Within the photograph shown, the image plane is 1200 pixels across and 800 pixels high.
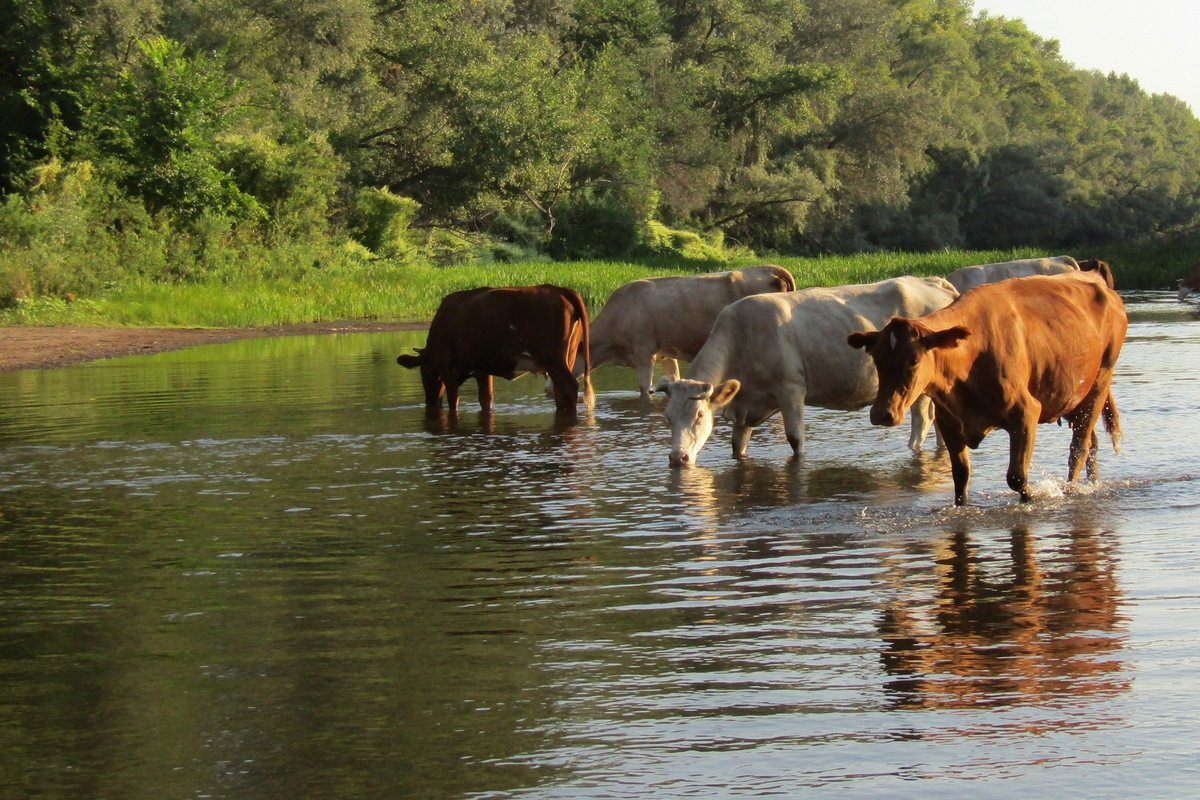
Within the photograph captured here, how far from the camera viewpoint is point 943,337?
28.6 ft

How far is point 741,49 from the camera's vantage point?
239 ft

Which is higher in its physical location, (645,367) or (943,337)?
(943,337)

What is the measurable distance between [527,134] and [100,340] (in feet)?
85.1

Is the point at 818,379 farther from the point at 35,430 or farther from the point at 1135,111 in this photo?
the point at 1135,111

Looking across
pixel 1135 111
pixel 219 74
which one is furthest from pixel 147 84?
pixel 1135 111

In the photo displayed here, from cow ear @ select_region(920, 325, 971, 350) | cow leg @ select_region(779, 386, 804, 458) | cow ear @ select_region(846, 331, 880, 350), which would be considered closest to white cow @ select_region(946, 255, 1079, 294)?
cow leg @ select_region(779, 386, 804, 458)

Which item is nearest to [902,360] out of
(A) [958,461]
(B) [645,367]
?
(A) [958,461]

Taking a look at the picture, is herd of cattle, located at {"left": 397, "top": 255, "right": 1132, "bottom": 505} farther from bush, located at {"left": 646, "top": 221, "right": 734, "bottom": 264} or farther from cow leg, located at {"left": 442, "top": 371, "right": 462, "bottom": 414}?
bush, located at {"left": 646, "top": 221, "right": 734, "bottom": 264}

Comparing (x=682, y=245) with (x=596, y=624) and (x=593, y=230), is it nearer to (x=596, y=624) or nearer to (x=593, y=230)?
(x=593, y=230)

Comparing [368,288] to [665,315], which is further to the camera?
[368,288]

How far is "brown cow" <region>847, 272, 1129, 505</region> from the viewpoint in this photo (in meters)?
8.73

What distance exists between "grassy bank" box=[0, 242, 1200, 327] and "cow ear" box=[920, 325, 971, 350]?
83.7 ft

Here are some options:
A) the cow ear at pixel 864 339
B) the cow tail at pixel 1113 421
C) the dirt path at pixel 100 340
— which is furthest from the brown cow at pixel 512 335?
the dirt path at pixel 100 340

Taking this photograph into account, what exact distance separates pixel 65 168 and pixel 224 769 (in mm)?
36196
